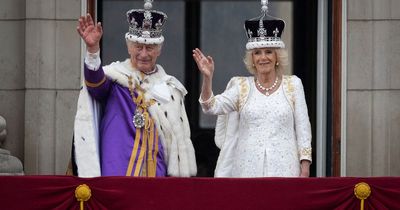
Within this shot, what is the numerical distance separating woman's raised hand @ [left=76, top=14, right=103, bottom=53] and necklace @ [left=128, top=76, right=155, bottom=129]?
43 cm

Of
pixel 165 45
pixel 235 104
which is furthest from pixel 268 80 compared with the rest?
pixel 165 45

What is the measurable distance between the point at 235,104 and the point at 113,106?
0.88 m

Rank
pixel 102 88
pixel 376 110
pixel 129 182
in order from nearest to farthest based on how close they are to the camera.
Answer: pixel 129 182 → pixel 102 88 → pixel 376 110

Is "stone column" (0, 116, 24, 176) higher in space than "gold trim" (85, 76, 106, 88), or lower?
lower

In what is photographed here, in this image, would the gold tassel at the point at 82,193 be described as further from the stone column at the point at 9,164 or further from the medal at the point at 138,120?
the stone column at the point at 9,164

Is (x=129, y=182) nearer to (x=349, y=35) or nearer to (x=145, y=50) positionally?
(x=145, y=50)

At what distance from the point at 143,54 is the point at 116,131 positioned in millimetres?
580

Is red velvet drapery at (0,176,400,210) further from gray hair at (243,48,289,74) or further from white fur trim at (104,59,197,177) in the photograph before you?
gray hair at (243,48,289,74)

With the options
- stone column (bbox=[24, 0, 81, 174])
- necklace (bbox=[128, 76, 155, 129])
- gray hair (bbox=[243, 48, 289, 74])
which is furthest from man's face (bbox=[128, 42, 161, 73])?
stone column (bbox=[24, 0, 81, 174])

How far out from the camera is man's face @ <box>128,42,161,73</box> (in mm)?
10562

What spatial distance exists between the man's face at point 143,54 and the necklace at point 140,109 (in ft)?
0.42

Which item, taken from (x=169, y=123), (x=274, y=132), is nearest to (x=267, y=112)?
(x=274, y=132)

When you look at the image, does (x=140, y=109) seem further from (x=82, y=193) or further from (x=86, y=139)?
(x=82, y=193)

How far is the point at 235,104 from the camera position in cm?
1071
